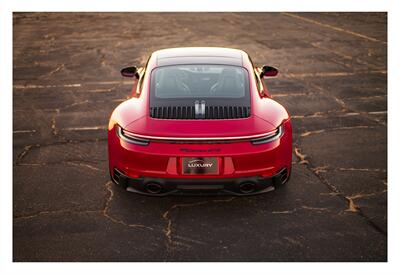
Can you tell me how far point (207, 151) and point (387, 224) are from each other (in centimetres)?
190

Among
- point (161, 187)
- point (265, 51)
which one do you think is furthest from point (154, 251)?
point (265, 51)

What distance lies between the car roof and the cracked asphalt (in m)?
1.52

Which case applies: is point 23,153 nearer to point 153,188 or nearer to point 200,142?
point 153,188

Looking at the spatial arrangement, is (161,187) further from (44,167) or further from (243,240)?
(44,167)

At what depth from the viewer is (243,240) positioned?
15.4 feet

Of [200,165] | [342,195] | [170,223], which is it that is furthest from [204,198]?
[342,195]

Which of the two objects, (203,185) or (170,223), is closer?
(203,185)

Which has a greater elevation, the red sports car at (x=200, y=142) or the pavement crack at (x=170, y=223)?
the red sports car at (x=200, y=142)

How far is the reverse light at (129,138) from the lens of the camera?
4.90 m

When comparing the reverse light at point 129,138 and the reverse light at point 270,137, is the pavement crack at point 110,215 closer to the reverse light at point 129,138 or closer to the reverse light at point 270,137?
the reverse light at point 129,138

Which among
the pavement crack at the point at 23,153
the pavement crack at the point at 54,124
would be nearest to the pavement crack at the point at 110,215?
the pavement crack at the point at 23,153

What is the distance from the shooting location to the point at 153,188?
504 cm

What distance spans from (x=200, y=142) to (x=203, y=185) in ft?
1.42

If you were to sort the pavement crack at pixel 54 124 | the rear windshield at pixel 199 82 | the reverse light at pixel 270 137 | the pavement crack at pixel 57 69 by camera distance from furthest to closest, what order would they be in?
the pavement crack at pixel 57 69, the pavement crack at pixel 54 124, the rear windshield at pixel 199 82, the reverse light at pixel 270 137
